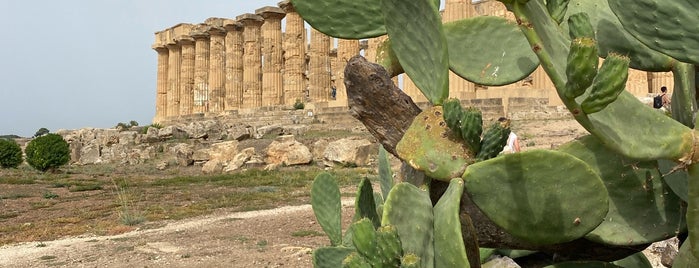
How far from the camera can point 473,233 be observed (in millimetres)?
1402

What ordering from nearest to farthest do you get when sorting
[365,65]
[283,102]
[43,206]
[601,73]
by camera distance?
[601,73], [365,65], [43,206], [283,102]

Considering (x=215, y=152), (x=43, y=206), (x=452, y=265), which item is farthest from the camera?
(x=215, y=152)

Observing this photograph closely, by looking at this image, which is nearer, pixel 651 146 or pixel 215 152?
pixel 651 146

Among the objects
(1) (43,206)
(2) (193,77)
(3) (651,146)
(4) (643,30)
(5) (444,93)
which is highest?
(2) (193,77)

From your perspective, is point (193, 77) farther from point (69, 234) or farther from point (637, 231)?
point (637, 231)

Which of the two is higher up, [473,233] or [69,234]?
[473,233]

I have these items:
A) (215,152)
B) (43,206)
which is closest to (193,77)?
(215,152)

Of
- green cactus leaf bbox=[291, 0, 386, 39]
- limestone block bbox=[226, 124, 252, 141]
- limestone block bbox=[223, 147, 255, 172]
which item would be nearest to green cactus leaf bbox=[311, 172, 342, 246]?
green cactus leaf bbox=[291, 0, 386, 39]

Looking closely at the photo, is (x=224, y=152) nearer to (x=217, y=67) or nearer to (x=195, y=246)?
(x=195, y=246)

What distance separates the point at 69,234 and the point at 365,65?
7.25m

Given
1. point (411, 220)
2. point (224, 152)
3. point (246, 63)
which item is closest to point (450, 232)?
point (411, 220)

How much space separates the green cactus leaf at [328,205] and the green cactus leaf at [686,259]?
1.12 meters

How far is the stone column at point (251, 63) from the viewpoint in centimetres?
3215

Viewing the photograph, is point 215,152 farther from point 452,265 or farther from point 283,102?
point 452,265
